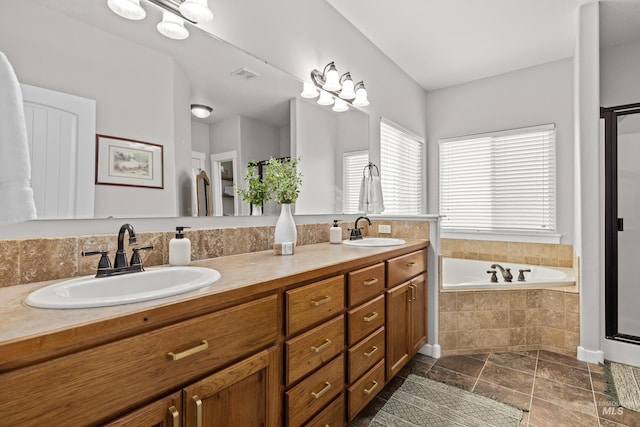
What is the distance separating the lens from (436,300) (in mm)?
2479

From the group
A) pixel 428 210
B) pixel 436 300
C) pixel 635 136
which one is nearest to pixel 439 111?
pixel 428 210

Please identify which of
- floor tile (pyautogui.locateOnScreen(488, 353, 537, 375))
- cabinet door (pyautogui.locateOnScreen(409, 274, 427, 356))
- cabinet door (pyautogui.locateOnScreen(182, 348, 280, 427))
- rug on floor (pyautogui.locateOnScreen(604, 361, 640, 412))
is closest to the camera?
cabinet door (pyautogui.locateOnScreen(182, 348, 280, 427))

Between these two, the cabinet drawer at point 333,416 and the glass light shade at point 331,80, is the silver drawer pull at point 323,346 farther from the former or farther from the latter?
the glass light shade at point 331,80

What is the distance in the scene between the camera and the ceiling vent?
5.73 ft

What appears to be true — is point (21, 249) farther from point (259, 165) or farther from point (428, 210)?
point (428, 210)

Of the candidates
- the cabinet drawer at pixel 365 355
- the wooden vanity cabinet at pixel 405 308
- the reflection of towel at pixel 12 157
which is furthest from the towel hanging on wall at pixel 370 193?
the reflection of towel at pixel 12 157

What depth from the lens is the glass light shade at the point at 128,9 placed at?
4.12ft

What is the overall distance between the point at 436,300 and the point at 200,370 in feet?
6.52

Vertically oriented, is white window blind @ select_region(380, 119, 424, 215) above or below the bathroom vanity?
above

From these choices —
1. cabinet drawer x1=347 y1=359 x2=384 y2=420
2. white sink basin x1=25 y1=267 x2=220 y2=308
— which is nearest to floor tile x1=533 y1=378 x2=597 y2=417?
cabinet drawer x1=347 y1=359 x2=384 y2=420

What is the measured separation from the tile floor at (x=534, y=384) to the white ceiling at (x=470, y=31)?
2.61 m

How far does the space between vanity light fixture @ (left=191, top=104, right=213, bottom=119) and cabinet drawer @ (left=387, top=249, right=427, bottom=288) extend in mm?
1236

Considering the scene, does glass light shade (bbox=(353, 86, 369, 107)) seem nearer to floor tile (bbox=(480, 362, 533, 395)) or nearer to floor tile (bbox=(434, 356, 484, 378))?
floor tile (bbox=(434, 356, 484, 378))

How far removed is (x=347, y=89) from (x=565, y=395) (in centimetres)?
243
